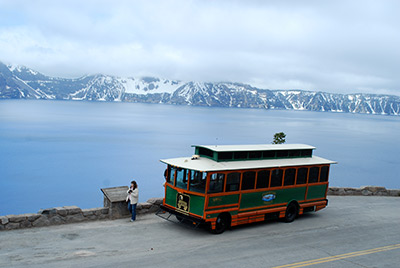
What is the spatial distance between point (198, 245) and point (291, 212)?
515cm

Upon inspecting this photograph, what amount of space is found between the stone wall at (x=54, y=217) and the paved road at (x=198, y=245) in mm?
296

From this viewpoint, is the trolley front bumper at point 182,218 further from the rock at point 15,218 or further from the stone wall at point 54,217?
the rock at point 15,218

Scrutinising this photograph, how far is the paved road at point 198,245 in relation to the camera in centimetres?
981

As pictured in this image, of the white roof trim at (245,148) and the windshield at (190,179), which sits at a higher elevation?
the white roof trim at (245,148)

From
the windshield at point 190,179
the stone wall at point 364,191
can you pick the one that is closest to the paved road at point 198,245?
the windshield at point 190,179

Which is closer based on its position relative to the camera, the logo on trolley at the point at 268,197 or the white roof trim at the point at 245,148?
the white roof trim at the point at 245,148

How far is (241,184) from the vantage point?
12.9 metres

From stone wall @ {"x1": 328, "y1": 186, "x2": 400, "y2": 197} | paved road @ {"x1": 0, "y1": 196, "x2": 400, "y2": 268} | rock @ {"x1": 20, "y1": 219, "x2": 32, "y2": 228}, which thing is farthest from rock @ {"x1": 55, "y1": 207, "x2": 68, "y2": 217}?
stone wall @ {"x1": 328, "y1": 186, "x2": 400, "y2": 197}

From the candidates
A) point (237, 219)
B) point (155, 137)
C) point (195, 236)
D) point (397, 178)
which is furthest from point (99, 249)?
point (155, 137)

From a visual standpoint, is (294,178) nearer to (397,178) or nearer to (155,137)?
(397,178)

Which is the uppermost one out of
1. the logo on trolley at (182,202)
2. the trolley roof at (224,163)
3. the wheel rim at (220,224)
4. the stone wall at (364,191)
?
the trolley roof at (224,163)

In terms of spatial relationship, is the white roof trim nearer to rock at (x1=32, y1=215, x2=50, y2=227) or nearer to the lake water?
rock at (x1=32, y1=215, x2=50, y2=227)

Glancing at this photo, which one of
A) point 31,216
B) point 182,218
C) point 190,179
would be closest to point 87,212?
point 31,216

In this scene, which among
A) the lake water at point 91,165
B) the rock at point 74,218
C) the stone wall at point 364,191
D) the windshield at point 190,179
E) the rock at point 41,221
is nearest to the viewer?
the rock at point 41,221
